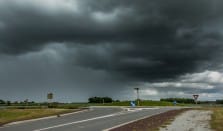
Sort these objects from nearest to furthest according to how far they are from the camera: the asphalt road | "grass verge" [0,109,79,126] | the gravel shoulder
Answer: the gravel shoulder → the asphalt road → "grass verge" [0,109,79,126]

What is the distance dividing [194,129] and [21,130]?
9475 mm

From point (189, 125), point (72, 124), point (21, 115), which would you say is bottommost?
point (189, 125)

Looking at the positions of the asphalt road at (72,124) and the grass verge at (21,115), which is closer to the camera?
the asphalt road at (72,124)

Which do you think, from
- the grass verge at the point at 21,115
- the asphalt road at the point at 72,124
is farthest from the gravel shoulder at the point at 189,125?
the grass verge at the point at 21,115

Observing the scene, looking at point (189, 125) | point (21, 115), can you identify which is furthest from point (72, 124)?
point (21, 115)

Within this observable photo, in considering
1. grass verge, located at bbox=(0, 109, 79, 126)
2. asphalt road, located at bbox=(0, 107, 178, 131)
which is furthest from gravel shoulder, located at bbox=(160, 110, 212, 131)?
grass verge, located at bbox=(0, 109, 79, 126)

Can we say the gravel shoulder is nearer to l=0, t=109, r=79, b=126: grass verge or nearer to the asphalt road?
the asphalt road

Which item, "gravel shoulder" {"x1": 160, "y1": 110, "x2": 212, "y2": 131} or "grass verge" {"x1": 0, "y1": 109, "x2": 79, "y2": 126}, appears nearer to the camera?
"gravel shoulder" {"x1": 160, "y1": 110, "x2": 212, "y2": 131}

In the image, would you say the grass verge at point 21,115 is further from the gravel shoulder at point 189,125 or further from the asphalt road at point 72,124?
the gravel shoulder at point 189,125

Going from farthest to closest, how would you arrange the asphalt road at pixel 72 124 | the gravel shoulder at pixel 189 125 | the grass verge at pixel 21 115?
the grass verge at pixel 21 115 < the asphalt road at pixel 72 124 < the gravel shoulder at pixel 189 125

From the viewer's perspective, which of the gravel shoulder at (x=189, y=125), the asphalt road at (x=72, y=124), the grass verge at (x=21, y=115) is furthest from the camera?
the grass verge at (x=21, y=115)

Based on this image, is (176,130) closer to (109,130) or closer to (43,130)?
(109,130)

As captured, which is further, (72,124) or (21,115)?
(21,115)

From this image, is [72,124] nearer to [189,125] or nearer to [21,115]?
[189,125]
